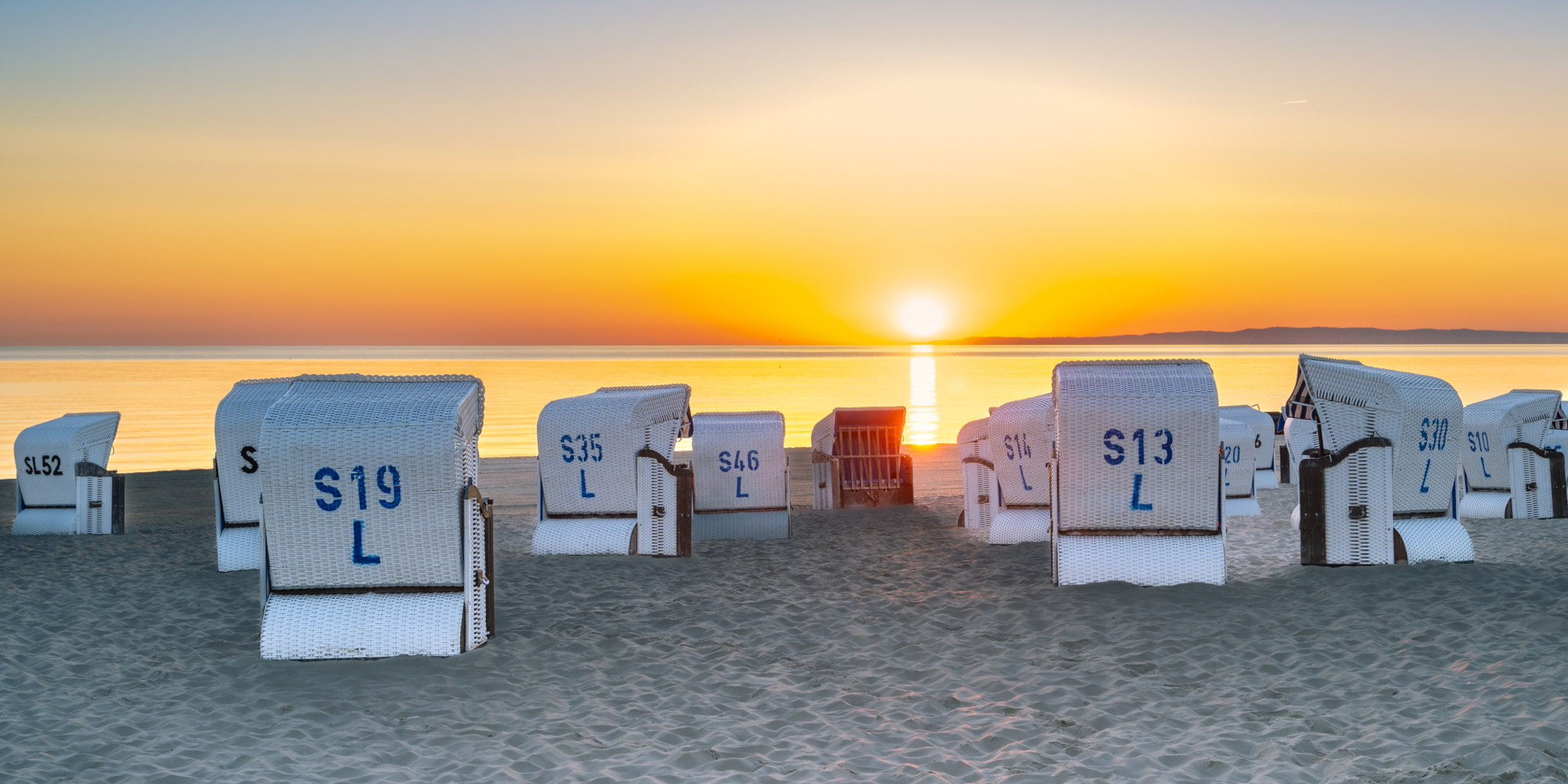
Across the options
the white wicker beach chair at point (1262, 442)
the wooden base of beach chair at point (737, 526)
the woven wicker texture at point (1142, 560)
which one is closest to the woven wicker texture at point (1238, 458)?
the white wicker beach chair at point (1262, 442)

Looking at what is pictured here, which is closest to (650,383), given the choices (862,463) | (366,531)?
(862,463)

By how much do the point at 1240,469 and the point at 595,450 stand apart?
1088 centimetres

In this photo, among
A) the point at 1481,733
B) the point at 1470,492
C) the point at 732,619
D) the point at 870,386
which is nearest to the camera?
the point at 1481,733

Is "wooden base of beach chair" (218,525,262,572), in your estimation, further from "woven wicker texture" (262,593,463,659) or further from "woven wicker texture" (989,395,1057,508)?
"woven wicker texture" (989,395,1057,508)

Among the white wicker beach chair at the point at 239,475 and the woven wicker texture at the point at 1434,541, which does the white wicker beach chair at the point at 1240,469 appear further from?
the white wicker beach chair at the point at 239,475

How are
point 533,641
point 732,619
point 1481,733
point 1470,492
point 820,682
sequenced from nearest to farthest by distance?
point 1481,733, point 820,682, point 533,641, point 732,619, point 1470,492

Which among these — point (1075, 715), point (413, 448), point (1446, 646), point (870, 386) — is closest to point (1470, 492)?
point (1446, 646)

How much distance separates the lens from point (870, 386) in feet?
228

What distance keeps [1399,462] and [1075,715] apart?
273 inches

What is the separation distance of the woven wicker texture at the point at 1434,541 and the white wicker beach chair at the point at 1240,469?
17.3 feet

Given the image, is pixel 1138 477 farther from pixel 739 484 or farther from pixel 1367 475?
pixel 739 484

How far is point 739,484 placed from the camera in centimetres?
1673

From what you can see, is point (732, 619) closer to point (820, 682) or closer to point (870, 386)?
point (820, 682)

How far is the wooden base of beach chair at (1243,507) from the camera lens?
18.1 m
